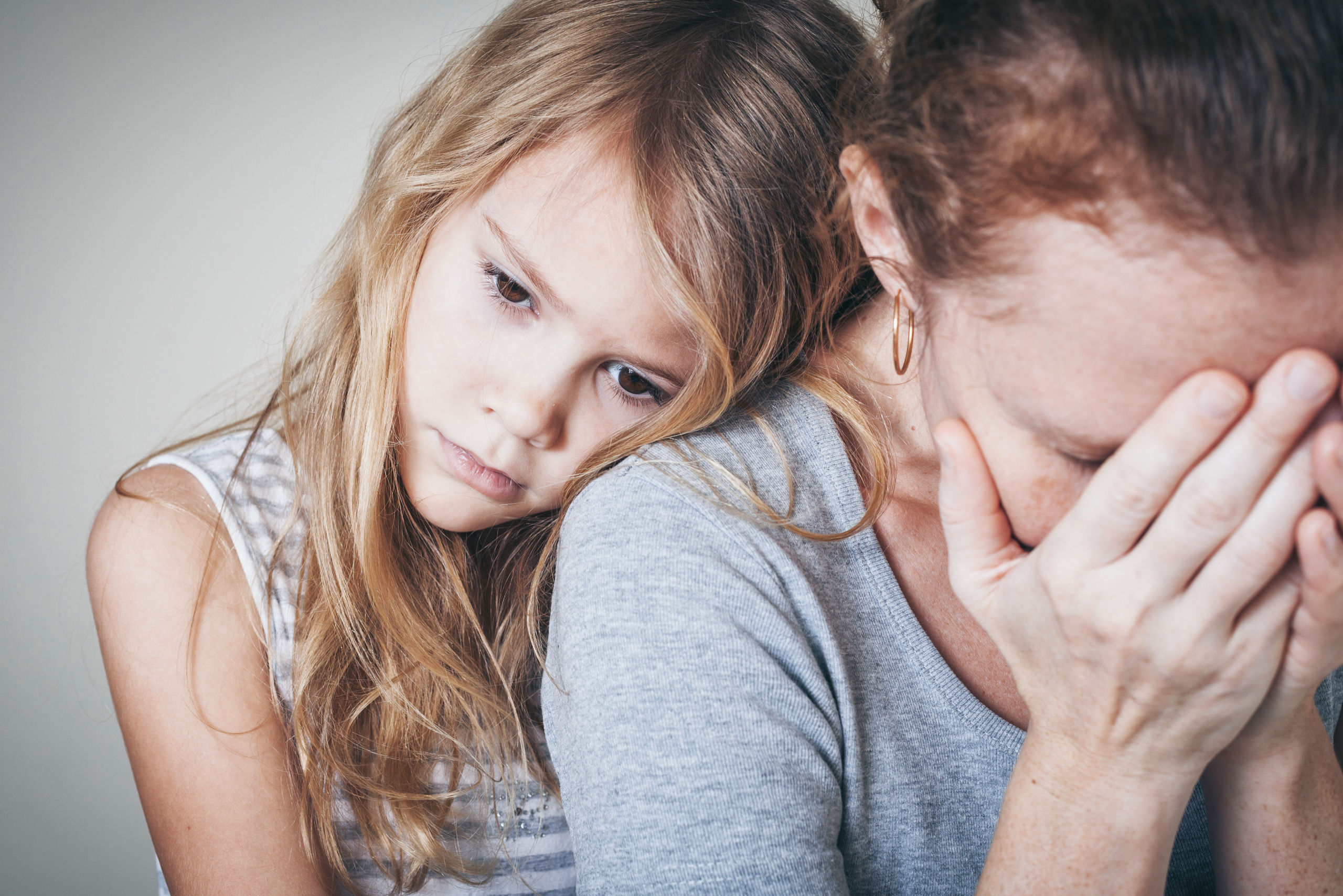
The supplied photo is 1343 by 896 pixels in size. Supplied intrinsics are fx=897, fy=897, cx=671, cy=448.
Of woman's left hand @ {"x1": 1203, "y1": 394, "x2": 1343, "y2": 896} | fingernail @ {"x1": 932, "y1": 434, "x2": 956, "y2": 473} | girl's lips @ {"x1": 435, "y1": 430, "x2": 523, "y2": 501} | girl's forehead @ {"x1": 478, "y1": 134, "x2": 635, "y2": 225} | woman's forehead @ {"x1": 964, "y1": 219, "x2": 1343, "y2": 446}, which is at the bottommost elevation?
woman's left hand @ {"x1": 1203, "y1": 394, "x2": 1343, "y2": 896}

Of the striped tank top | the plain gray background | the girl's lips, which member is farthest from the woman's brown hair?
the plain gray background

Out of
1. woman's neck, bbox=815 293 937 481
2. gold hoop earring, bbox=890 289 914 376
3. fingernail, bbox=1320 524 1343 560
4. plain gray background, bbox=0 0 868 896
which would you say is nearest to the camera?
fingernail, bbox=1320 524 1343 560

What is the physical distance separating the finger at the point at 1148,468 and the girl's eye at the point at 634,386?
54 centimetres

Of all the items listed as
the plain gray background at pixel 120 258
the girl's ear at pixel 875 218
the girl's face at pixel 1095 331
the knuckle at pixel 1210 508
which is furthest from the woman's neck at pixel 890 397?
the plain gray background at pixel 120 258

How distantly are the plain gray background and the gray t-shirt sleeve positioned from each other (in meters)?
0.94

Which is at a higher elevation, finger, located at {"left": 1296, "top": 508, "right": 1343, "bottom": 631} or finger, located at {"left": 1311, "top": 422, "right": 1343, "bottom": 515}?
finger, located at {"left": 1311, "top": 422, "right": 1343, "bottom": 515}

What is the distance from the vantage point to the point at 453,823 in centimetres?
114

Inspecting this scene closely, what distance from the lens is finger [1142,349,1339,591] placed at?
569 mm

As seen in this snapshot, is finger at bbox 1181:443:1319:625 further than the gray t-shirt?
No

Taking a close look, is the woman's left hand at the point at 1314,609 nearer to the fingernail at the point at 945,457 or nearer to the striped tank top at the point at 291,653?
the fingernail at the point at 945,457

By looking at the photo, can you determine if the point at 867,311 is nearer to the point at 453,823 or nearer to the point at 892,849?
the point at 892,849

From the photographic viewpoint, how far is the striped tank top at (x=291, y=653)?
110cm

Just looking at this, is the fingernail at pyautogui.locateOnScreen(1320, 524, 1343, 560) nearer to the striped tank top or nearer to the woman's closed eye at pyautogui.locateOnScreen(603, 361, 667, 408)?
the woman's closed eye at pyautogui.locateOnScreen(603, 361, 667, 408)

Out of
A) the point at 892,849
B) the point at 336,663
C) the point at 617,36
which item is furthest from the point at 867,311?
the point at 336,663
